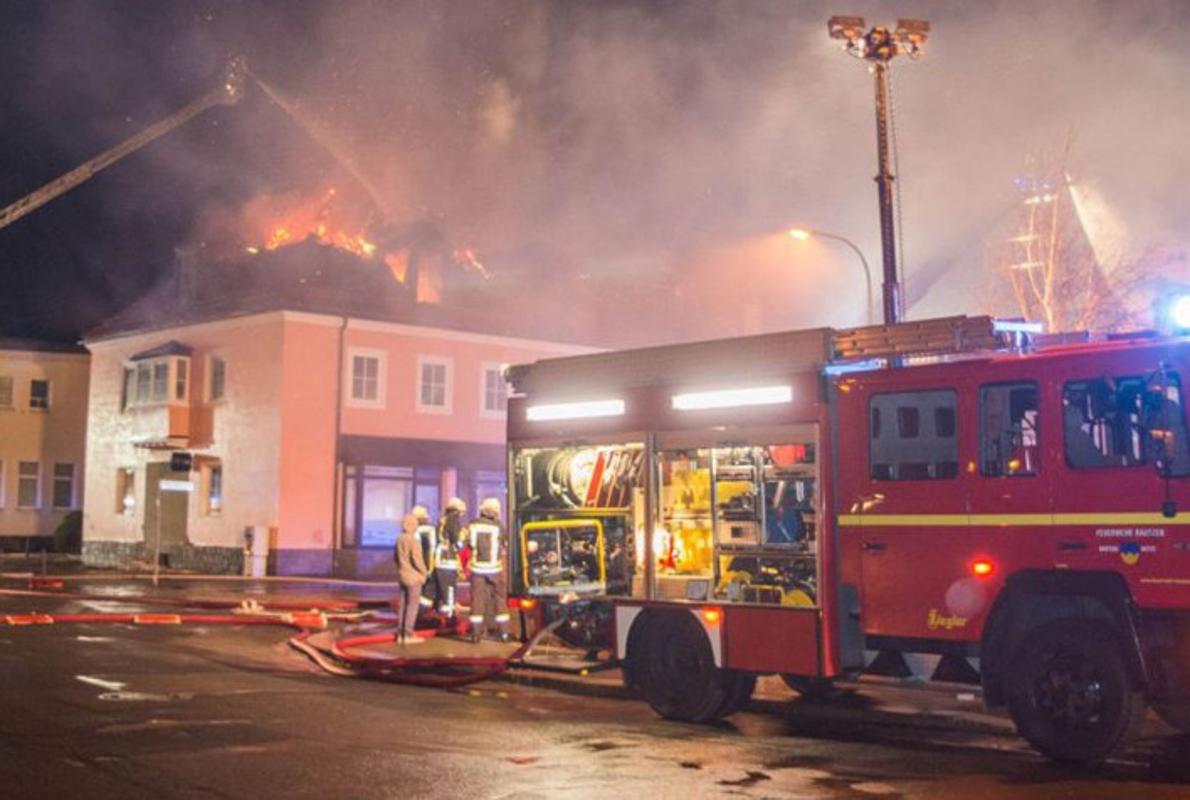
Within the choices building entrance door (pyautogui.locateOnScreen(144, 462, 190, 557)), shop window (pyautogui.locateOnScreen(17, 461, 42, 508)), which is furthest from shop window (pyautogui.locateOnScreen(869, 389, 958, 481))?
shop window (pyautogui.locateOnScreen(17, 461, 42, 508))

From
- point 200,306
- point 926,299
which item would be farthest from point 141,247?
point 926,299

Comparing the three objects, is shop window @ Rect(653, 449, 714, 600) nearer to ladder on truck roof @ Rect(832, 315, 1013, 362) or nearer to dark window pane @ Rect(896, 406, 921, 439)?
ladder on truck roof @ Rect(832, 315, 1013, 362)

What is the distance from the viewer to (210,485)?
35531mm

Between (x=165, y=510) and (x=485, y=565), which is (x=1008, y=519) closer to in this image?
(x=485, y=565)

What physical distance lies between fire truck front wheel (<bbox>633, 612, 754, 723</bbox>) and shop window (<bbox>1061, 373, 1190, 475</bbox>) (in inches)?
131

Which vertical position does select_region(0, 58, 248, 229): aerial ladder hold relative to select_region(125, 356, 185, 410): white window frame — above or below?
above

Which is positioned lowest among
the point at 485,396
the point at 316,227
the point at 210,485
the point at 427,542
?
the point at 427,542

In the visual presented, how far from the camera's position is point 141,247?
186 feet

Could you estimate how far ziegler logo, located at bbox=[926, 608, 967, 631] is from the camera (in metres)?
9.23

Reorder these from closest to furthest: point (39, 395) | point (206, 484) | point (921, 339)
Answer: point (921, 339)
point (206, 484)
point (39, 395)

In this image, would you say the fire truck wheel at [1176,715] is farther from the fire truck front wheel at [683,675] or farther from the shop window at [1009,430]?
the fire truck front wheel at [683,675]

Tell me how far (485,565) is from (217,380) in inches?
883

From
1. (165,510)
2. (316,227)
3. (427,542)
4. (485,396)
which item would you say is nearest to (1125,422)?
(427,542)

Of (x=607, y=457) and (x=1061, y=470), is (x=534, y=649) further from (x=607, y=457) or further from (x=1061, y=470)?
(x=1061, y=470)
